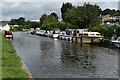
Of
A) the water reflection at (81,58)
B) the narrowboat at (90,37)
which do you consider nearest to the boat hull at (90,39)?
the narrowboat at (90,37)

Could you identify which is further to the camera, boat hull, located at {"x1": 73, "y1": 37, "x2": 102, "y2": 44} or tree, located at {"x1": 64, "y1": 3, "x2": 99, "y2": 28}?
tree, located at {"x1": 64, "y1": 3, "x2": 99, "y2": 28}

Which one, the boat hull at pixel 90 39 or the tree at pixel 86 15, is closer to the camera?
the boat hull at pixel 90 39

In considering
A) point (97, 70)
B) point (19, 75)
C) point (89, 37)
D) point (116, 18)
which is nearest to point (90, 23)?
point (116, 18)

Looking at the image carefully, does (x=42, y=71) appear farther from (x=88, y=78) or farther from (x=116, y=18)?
(x=116, y=18)

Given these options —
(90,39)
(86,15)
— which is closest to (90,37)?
(90,39)

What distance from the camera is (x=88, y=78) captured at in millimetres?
14352

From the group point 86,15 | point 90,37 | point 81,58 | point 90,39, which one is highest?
point 86,15

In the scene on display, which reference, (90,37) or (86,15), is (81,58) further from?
(86,15)

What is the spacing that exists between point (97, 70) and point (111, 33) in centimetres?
3019

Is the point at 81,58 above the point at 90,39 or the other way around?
the other way around

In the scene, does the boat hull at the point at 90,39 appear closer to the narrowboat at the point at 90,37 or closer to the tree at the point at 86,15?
the narrowboat at the point at 90,37

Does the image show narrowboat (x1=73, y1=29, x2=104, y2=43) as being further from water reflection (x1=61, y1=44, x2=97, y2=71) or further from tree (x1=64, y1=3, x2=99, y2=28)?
tree (x1=64, y1=3, x2=99, y2=28)

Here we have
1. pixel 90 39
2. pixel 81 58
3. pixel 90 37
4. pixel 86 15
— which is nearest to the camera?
pixel 81 58

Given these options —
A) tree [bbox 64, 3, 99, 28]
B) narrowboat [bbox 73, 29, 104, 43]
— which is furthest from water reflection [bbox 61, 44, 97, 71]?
tree [bbox 64, 3, 99, 28]
